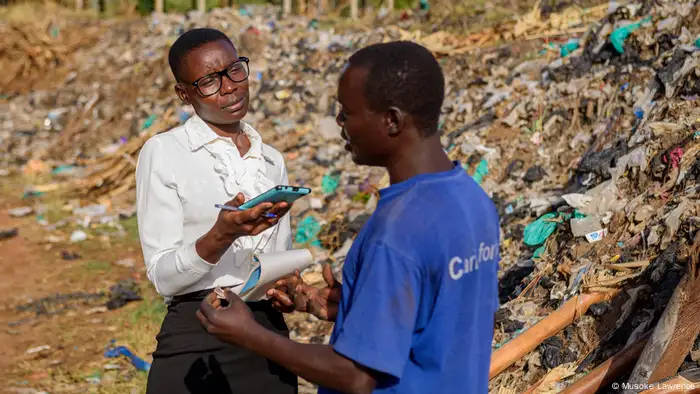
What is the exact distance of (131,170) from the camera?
9.97 metres

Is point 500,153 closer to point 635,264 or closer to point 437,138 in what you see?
point 635,264

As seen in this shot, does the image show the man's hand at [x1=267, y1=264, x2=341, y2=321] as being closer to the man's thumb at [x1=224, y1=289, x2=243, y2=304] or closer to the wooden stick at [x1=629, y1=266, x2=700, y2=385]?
the man's thumb at [x1=224, y1=289, x2=243, y2=304]

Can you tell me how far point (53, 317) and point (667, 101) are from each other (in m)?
5.07

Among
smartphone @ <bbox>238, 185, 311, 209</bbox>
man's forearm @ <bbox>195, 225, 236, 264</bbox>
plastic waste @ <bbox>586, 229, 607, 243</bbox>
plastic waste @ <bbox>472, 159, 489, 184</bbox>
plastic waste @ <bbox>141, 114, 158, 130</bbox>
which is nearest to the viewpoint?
smartphone @ <bbox>238, 185, 311, 209</bbox>

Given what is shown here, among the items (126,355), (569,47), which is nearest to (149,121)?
(569,47)

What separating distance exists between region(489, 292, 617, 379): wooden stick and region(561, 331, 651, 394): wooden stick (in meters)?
0.30

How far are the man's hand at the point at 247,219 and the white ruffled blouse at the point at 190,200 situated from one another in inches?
6.3

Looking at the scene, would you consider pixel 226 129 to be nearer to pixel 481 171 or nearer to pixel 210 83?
pixel 210 83

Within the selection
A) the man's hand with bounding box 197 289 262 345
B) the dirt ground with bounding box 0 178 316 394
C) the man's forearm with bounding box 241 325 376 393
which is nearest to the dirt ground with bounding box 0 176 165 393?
the dirt ground with bounding box 0 178 316 394

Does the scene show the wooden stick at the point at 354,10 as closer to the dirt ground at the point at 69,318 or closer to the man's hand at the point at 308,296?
the dirt ground at the point at 69,318

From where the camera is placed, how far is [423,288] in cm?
152

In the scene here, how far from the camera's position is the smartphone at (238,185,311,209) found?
6.30 feet

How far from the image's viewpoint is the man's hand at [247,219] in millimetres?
1979

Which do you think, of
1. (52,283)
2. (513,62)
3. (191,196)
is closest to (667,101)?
(513,62)
